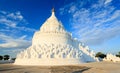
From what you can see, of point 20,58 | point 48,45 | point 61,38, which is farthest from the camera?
point 61,38

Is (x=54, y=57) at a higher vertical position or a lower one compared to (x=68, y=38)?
lower

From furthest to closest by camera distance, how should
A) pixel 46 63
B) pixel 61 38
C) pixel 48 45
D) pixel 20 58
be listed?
pixel 61 38 → pixel 48 45 → pixel 20 58 → pixel 46 63

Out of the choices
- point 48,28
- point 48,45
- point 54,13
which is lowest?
point 48,45

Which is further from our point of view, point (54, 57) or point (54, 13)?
point (54, 13)

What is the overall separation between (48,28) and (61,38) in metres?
8.04

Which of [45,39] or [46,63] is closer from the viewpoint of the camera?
[46,63]

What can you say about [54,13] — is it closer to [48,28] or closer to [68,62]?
[48,28]

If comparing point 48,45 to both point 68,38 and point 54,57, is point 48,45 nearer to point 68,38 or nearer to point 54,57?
point 54,57

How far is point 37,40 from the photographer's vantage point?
153 feet

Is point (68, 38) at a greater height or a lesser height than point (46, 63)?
greater

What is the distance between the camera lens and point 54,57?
3728 cm

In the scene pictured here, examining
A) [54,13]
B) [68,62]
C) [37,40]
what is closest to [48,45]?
[37,40]

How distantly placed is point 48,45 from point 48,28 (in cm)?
1051

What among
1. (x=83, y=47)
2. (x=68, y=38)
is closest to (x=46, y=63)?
(x=68, y=38)
